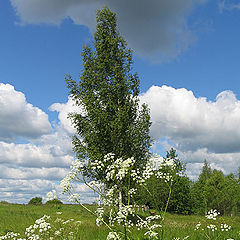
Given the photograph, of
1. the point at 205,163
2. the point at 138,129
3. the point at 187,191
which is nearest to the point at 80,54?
the point at 138,129

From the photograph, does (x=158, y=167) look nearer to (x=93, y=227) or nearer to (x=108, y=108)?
(x=93, y=227)

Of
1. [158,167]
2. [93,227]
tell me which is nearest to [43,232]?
[158,167]

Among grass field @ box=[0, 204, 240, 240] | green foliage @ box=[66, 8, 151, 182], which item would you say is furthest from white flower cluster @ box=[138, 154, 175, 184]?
green foliage @ box=[66, 8, 151, 182]

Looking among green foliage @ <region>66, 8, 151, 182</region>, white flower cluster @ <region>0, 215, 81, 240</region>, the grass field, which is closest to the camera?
white flower cluster @ <region>0, 215, 81, 240</region>

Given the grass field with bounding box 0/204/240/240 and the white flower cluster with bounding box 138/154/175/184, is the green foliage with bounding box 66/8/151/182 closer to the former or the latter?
the grass field with bounding box 0/204/240/240

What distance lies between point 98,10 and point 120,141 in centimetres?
1284

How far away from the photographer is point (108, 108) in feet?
74.1

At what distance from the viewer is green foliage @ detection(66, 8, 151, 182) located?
71.6ft

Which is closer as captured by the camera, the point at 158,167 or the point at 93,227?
the point at 158,167

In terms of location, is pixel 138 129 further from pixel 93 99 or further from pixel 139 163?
pixel 93 99

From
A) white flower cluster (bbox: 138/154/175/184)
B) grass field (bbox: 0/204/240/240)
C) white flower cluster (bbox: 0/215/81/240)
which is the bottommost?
grass field (bbox: 0/204/240/240)

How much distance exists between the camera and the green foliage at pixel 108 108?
21.8m

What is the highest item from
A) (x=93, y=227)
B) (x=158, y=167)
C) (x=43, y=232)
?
(x=158, y=167)

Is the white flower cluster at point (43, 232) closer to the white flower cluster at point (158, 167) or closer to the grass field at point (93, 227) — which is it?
the grass field at point (93, 227)
